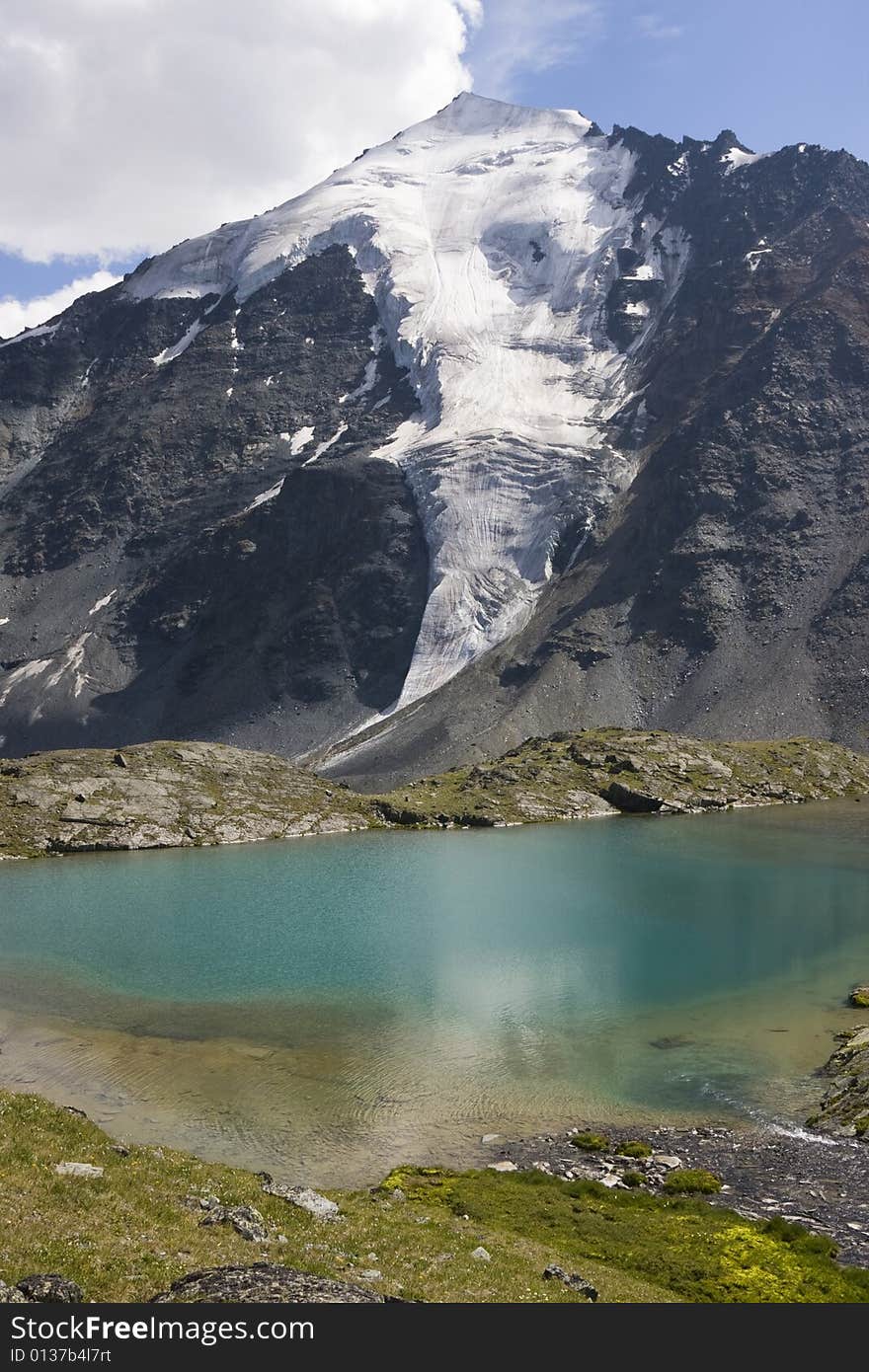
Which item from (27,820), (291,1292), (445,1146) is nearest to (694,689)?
(27,820)

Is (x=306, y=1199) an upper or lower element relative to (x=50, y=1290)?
lower

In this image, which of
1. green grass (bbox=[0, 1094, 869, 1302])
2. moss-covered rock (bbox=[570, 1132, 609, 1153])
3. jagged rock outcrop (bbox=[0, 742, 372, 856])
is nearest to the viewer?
green grass (bbox=[0, 1094, 869, 1302])

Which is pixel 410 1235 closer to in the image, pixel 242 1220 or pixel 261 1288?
pixel 242 1220

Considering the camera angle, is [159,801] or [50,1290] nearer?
[50,1290]

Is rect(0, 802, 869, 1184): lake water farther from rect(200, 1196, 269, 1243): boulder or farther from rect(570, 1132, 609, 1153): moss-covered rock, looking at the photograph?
rect(200, 1196, 269, 1243): boulder

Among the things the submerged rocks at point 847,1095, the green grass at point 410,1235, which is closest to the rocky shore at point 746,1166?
the submerged rocks at point 847,1095

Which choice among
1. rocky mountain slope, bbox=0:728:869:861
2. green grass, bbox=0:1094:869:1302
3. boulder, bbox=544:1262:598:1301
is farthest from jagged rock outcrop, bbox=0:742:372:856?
boulder, bbox=544:1262:598:1301

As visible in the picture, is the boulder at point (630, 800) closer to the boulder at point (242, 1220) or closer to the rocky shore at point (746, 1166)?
the rocky shore at point (746, 1166)

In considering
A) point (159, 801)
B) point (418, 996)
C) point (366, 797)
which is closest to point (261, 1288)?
point (418, 996)

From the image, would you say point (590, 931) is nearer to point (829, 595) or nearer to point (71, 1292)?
point (71, 1292)
